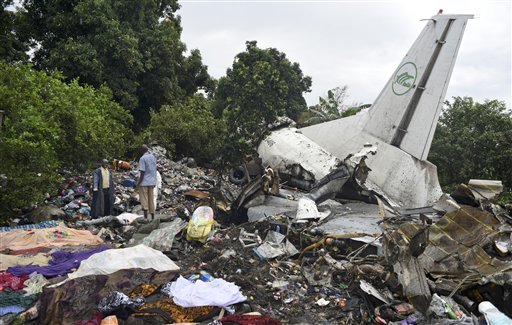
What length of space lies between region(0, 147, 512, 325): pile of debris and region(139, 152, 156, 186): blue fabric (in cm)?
78

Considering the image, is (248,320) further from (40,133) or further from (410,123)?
(410,123)

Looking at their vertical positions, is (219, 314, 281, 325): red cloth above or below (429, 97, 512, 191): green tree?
below

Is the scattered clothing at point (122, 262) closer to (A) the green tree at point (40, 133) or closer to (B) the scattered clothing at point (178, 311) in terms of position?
(B) the scattered clothing at point (178, 311)

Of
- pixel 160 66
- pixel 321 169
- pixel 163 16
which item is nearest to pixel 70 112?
pixel 321 169

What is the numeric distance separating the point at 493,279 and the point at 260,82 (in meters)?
8.07

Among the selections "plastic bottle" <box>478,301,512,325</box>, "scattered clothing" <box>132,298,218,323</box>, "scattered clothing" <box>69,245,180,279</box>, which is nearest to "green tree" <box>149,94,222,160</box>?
"scattered clothing" <box>69,245,180,279</box>

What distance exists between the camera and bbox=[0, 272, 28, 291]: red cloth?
4719 mm

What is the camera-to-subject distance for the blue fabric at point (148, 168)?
26.2ft

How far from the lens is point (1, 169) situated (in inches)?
289

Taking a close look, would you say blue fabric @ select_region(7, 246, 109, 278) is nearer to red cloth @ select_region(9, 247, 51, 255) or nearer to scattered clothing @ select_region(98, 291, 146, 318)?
red cloth @ select_region(9, 247, 51, 255)

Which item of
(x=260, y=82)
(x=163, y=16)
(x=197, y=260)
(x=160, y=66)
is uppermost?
(x=163, y=16)

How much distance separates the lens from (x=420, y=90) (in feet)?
36.4

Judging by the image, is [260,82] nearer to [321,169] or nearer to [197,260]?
[321,169]

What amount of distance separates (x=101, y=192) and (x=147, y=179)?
118 cm
